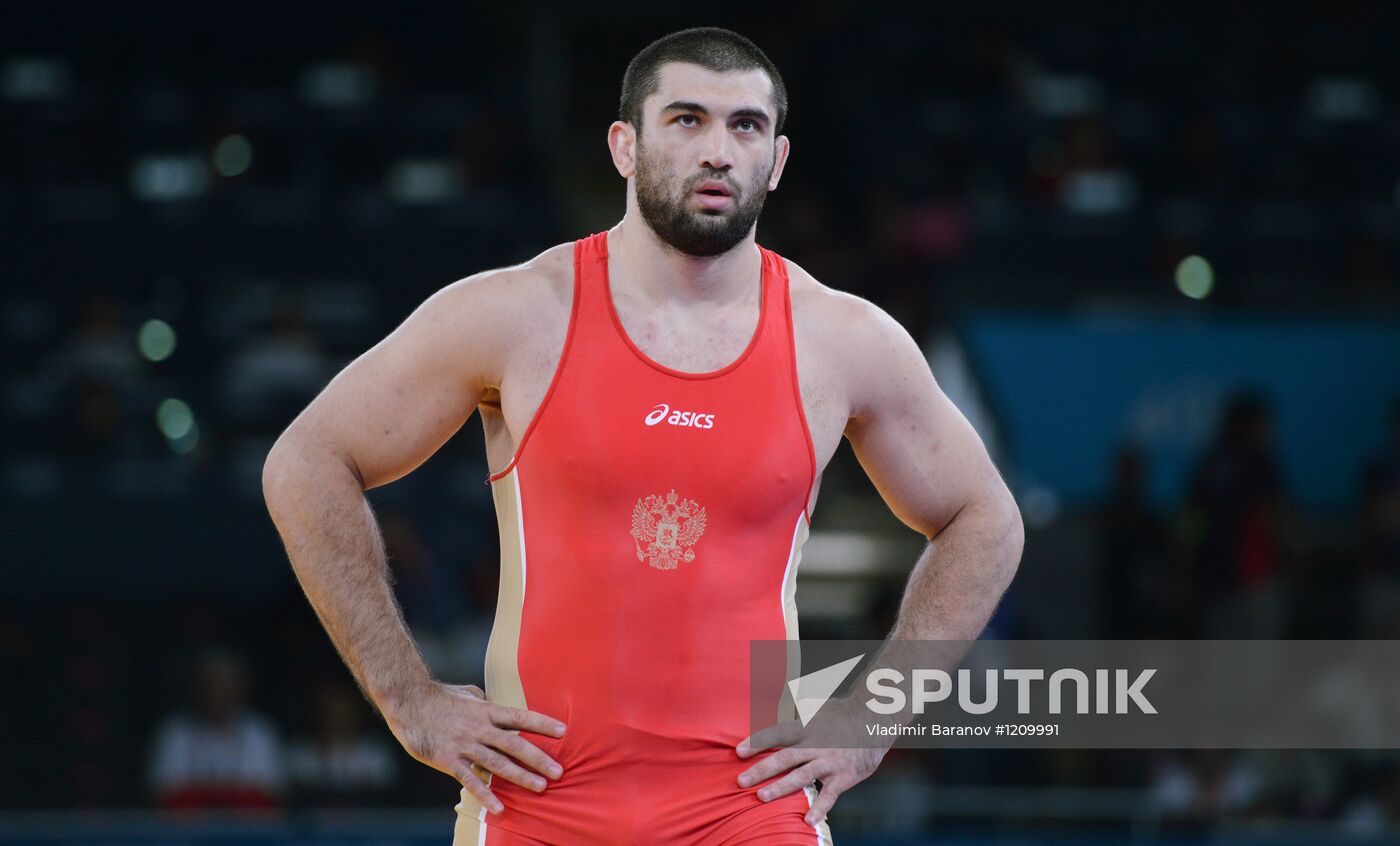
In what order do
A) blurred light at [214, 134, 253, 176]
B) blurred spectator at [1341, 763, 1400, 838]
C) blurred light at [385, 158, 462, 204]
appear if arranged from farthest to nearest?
1. blurred light at [385, 158, 462, 204]
2. blurred light at [214, 134, 253, 176]
3. blurred spectator at [1341, 763, 1400, 838]

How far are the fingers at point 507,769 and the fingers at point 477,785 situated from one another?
0.10ft

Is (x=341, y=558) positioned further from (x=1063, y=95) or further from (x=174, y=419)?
→ (x=1063, y=95)

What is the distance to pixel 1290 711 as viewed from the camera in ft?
26.9

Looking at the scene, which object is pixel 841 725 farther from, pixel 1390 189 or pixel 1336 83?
pixel 1336 83

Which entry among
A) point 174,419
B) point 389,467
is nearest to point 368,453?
point 389,467

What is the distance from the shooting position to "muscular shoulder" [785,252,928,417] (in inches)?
147

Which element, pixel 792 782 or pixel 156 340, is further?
pixel 156 340

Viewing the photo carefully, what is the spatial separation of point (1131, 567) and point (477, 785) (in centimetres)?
556

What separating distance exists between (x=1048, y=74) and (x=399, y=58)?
4397mm

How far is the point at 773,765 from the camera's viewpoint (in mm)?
3600

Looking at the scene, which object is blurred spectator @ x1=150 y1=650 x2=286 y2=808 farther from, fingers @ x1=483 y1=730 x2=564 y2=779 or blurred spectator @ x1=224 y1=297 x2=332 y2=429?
fingers @ x1=483 y1=730 x2=564 y2=779

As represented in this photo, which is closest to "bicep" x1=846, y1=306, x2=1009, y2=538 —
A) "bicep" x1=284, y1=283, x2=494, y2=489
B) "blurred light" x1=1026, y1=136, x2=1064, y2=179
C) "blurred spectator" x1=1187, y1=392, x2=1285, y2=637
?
"bicep" x1=284, y1=283, x2=494, y2=489

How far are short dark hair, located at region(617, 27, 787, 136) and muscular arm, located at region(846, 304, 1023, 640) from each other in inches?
20.6

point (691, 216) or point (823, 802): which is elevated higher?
point (691, 216)
